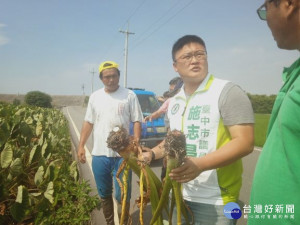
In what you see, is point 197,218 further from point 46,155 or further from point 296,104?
point 46,155

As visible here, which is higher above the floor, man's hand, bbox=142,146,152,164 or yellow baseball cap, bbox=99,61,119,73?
yellow baseball cap, bbox=99,61,119,73

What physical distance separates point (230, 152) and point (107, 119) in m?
2.21

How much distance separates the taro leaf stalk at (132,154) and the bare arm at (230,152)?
22 cm

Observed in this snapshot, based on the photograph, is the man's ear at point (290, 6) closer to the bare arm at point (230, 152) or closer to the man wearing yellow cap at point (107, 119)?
the bare arm at point (230, 152)

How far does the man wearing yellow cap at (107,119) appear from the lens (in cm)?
333

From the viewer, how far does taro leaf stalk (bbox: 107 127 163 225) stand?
1.13 metres

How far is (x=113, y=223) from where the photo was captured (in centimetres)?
341

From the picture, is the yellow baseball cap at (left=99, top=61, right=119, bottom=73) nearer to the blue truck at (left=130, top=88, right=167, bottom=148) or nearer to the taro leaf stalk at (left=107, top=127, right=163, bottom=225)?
the taro leaf stalk at (left=107, top=127, right=163, bottom=225)

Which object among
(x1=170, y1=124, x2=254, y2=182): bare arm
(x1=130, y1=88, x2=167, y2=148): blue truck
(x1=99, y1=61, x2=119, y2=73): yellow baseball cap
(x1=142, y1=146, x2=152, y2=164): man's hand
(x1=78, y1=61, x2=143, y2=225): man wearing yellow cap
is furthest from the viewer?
(x1=130, y1=88, x2=167, y2=148): blue truck

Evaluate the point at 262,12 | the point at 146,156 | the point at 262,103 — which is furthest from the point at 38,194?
the point at 262,103

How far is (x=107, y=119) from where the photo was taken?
342 centimetres

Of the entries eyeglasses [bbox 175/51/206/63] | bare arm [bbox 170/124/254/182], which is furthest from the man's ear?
eyeglasses [bbox 175/51/206/63]

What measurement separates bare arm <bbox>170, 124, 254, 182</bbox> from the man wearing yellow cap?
1.94 meters

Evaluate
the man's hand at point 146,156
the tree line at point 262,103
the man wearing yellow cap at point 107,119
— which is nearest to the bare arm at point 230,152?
the man's hand at point 146,156
